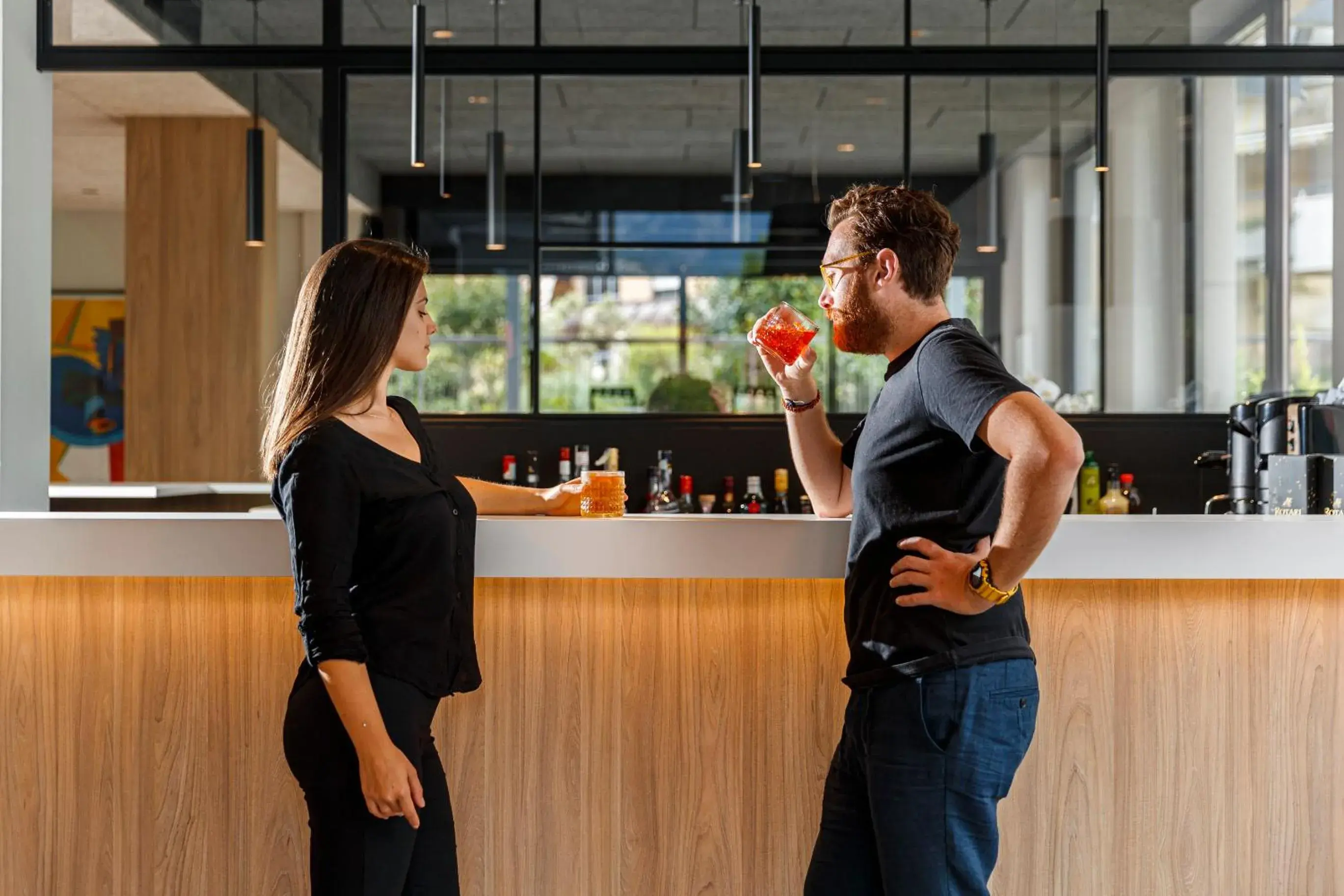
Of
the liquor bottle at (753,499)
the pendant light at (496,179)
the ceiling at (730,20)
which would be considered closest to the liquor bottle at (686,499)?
the liquor bottle at (753,499)

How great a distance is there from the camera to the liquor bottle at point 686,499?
4238mm

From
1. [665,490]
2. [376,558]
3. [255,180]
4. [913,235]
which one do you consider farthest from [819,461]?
[255,180]

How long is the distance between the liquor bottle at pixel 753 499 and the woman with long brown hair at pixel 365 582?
288 cm

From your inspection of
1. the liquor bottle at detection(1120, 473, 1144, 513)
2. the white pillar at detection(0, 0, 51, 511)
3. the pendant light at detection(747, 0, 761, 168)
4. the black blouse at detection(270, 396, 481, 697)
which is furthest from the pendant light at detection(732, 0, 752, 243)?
the black blouse at detection(270, 396, 481, 697)

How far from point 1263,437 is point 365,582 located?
2307mm

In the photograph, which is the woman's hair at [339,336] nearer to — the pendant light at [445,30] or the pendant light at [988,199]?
the pendant light at [445,30]

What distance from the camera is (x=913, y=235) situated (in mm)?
1641

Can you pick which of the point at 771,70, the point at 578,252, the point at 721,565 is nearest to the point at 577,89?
the point at 578,252

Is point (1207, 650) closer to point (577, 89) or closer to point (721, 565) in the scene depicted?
point (721, 565)

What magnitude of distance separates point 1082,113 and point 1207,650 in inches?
146

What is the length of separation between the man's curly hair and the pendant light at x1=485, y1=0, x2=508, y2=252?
134 inches

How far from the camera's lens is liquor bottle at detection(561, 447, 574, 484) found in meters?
4.51

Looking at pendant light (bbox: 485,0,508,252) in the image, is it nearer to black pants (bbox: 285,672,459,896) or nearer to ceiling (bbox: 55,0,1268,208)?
ceiling (bbox: 55,0,1268,208)

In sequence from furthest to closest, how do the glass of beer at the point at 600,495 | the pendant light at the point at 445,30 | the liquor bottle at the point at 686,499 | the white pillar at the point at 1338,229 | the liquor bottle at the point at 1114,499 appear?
the pendant light at the point at 445,30
the white pillar at the point at 1338,229
the liquor bottle at the point at 1114,499
the liquor bottle at the point at 686,499
the glass of beer at the point at 600,495
